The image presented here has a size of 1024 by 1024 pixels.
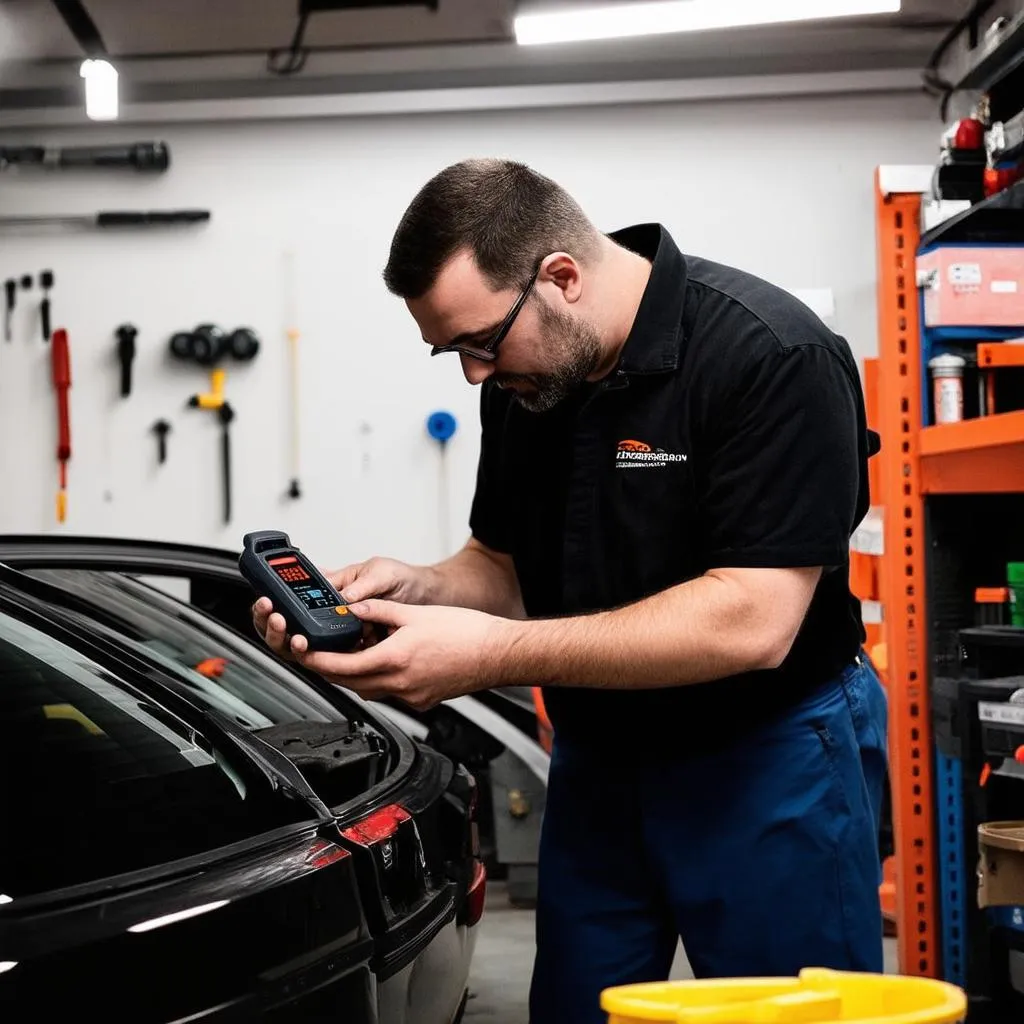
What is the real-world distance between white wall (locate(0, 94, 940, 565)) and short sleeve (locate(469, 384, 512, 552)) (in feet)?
9.44

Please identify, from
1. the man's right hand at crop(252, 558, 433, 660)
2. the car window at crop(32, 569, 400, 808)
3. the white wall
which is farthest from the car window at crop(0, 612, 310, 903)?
the white wall

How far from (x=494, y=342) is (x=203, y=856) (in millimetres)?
665

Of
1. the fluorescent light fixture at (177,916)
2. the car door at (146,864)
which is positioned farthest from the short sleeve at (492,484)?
the fluorescent light fixture at (177,916)

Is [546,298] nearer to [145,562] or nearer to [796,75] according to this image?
[145,562]

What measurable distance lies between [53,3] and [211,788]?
3.85 meters

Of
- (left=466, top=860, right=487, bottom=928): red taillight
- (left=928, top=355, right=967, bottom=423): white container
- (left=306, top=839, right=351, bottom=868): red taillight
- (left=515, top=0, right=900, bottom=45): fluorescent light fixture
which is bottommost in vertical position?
(left=466, top=860, right=487, bottom=928): red taillight

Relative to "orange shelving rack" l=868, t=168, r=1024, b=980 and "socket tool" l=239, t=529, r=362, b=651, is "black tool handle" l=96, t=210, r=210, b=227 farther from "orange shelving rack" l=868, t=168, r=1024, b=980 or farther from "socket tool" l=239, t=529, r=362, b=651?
"socket tool" l=239, t=529, r=362, b=651

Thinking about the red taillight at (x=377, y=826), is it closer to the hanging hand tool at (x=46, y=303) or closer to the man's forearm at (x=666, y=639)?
the man's forearm at (x=666, y=639)

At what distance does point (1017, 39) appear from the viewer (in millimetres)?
2297

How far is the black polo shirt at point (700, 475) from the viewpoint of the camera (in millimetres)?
1357

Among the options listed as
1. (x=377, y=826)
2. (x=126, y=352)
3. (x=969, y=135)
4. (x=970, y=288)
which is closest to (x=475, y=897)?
(x=377, y=826)

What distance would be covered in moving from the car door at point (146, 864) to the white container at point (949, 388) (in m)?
1.55

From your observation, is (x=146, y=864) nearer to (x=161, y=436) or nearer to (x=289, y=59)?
(x=161, y=436)

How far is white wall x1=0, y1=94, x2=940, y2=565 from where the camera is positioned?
4.61 metres
